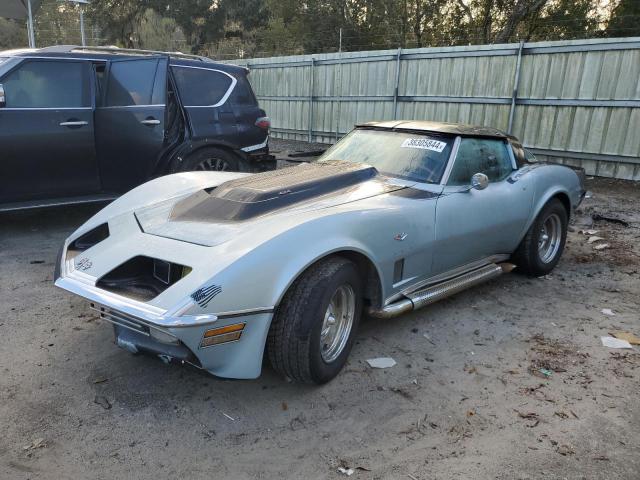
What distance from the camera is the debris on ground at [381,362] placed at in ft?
10.9

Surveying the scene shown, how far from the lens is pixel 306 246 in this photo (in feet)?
9.12

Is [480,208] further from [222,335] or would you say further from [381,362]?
[222,335]

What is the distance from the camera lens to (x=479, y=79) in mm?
10531

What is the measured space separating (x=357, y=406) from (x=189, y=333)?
42.0 inches

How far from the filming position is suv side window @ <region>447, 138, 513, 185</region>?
4023mm

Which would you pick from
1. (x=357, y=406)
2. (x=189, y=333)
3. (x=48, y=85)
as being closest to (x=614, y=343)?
(x=357, y=406)

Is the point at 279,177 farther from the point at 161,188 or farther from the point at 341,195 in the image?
the point at 161,188

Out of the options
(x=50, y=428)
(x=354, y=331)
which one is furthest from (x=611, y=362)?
(x=50, y=428)

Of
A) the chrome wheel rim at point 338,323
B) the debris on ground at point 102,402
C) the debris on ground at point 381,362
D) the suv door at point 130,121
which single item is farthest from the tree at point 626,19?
the debris on ground at point 102,402

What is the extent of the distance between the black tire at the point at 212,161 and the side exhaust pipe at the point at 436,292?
11.5ft

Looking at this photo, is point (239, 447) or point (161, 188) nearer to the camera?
point (239, 447)

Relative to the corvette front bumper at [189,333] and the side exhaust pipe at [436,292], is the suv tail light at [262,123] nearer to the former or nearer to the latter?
the side exhaust pipe at [436,292]

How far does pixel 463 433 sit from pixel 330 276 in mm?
1076

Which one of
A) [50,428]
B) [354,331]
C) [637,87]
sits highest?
[637,87]
